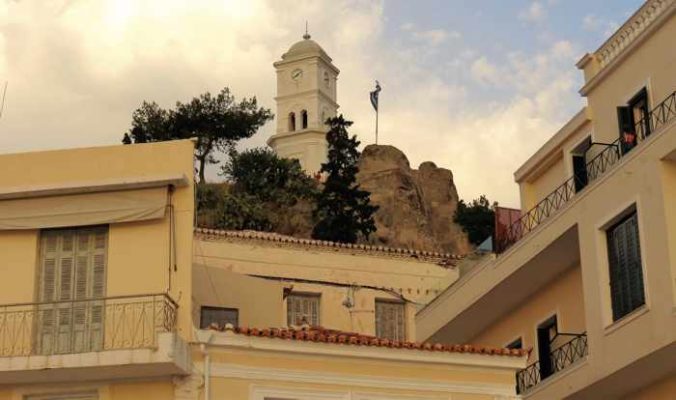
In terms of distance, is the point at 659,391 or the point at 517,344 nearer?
the point at 659,391

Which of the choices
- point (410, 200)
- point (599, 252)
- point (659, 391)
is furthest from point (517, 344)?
point (410, 200)

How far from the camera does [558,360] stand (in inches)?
1040

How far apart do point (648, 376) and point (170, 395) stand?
9.24m

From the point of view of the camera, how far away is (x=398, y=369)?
1980cm

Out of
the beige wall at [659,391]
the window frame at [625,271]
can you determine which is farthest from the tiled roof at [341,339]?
the beige wall at [659,391]

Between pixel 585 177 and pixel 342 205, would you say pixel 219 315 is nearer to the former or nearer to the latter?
pixel 585 177

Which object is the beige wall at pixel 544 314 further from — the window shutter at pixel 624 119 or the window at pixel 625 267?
the window shutter at pixel 624 119

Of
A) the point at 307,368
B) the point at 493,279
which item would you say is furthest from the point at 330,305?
the point at 307,368

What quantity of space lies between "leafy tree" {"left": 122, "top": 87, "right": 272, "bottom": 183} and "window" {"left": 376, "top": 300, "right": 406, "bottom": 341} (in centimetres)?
2143

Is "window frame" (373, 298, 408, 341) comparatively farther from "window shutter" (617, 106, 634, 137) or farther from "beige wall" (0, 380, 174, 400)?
"beige wall" (0, 380, 174, 400)

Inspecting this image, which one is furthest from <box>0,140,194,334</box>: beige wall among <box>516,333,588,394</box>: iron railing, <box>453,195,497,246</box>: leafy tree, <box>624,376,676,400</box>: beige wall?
<box>453,195,497,246</box>: leafy tree

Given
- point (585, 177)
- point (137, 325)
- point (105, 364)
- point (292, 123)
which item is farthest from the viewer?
point (292, 123)

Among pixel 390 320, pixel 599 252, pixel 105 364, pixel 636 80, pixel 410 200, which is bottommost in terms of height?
pixel 105 364

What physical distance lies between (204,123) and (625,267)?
41.5 m
